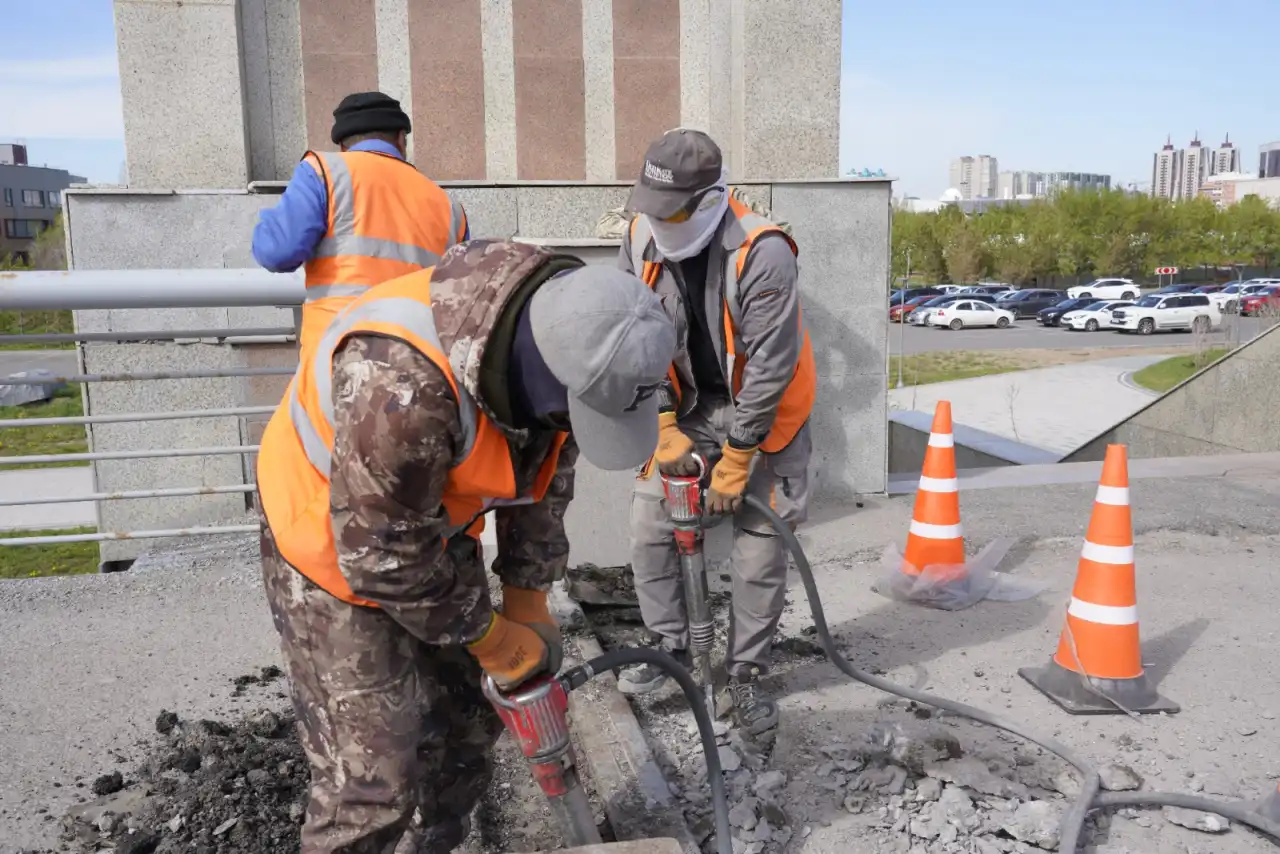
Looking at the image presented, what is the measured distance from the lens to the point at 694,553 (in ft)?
11.0

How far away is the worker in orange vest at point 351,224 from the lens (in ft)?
10.4

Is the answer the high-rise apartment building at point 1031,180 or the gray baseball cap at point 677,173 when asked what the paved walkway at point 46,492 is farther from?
the high-rise apartment building at point 1031,180

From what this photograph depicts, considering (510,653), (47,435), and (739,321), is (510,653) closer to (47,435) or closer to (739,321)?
(739,321)

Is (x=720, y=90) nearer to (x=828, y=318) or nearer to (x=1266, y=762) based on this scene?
(x=828, y=318)

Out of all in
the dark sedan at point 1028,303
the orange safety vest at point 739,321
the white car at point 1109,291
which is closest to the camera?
the orange safety vest at point 739,321

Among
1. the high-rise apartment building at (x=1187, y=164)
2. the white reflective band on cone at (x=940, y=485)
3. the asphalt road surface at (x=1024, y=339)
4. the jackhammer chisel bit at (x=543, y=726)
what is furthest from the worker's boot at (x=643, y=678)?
the high-rise apartment building at (x=1187, y=164)

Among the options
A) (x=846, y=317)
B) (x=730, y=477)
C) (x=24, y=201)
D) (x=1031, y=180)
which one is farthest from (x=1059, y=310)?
(x=1031, y=180)

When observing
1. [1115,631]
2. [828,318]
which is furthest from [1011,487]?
[1115,631]

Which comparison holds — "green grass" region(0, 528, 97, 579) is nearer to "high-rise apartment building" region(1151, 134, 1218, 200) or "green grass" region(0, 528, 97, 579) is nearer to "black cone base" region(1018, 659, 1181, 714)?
"black cone base" region(1018, 659, 1181, 714)

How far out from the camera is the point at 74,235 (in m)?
5.32

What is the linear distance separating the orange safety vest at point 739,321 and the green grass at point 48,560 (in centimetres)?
654

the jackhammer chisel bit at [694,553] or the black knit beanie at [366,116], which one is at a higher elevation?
the black knit beanie at [366,116]

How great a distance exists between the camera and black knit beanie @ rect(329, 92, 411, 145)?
3.38 metres

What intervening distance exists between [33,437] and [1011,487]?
16670mm
